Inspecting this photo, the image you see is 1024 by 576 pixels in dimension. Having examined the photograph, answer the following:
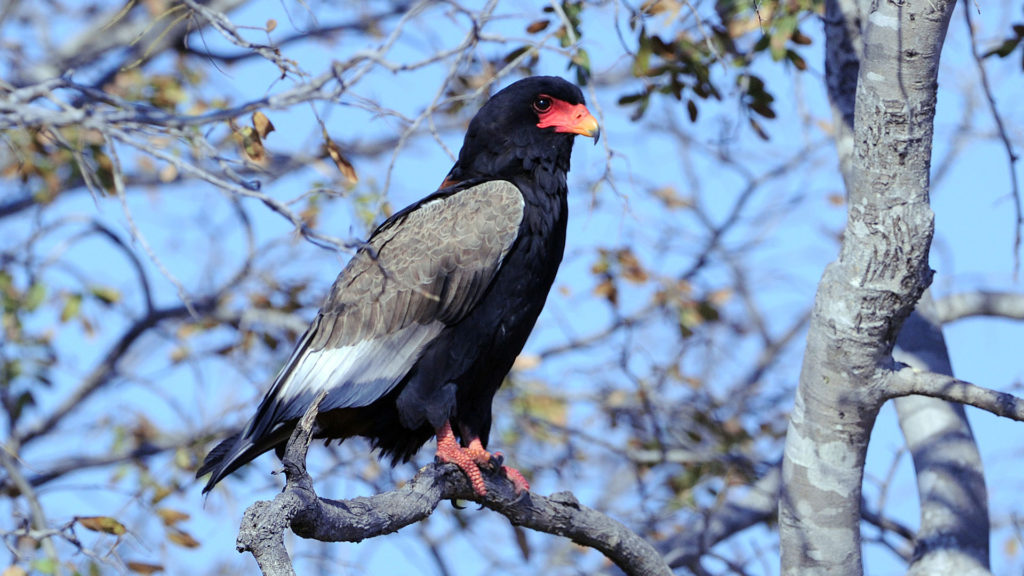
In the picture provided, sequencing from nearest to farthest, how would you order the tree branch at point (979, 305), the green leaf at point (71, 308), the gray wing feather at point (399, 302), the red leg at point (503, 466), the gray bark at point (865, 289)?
the gray bark at point (865, 289)
the red leg at point (503, 466)
the gray wing feather at point (399, 302)
the tree branch at point (979, 305)
the green leaf at point (71, 308)

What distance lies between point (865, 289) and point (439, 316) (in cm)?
135

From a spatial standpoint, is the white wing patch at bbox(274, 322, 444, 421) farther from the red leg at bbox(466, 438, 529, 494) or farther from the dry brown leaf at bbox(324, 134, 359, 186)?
the dry brown leaf at bbox(324, 134, 359, 186)

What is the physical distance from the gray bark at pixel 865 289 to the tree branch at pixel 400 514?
1.51 feet

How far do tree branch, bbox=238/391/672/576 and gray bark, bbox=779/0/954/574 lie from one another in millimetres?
460

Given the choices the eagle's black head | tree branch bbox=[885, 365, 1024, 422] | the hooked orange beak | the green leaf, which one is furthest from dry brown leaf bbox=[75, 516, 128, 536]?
tree branch bbox=[885, 365, 1024, 422]

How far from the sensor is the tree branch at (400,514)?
190 centimetres

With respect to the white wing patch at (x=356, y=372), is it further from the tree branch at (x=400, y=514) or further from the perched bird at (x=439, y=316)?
the tree branch at (x=400, y=514)

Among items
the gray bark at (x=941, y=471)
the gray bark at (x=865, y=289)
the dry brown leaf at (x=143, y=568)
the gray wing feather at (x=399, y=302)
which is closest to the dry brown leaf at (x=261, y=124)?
the gray wing feather at (x=399, y=302)

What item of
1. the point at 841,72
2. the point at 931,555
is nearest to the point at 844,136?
the point at 841,72

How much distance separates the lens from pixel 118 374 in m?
5.75

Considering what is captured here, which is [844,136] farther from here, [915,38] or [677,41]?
[915,38]

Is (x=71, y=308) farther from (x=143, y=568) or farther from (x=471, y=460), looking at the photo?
(x=471, y=460)

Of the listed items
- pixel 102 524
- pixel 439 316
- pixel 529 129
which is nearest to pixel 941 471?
pixel 439 316

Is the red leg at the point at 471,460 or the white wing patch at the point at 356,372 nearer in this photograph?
the red leg at the point at 471,460
